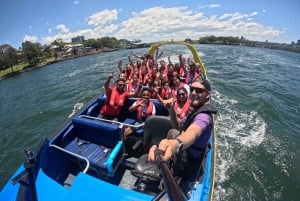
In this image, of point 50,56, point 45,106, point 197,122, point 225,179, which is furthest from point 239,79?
point 50,56

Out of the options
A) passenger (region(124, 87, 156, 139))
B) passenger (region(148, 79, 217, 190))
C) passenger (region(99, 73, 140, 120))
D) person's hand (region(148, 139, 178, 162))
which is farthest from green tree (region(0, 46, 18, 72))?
person's hand (region(148, 139, 178, 162))

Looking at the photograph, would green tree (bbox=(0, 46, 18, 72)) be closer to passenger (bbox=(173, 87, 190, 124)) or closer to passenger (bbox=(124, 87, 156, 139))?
passenger (bbox=(124, 87, 156, 139))

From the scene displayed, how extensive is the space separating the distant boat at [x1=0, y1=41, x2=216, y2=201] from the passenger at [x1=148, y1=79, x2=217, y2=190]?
193 mm

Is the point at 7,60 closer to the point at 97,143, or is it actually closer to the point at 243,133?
the point at 97,143

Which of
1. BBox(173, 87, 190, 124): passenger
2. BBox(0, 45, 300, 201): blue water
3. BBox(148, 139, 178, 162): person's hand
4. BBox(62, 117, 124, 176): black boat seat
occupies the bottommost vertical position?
BBox(0, 45, 300, 201): blue water

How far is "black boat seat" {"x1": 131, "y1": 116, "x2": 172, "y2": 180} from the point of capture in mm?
2898

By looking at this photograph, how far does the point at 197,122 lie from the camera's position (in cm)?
189

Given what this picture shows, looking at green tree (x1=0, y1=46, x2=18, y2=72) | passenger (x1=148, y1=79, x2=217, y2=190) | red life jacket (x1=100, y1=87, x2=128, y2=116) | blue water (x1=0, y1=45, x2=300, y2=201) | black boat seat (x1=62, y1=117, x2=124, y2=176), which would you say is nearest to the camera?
passenger (x1=148, y1=79, x2=217, y2=190)

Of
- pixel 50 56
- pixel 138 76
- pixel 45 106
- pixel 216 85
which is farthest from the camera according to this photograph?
pixel 50 56

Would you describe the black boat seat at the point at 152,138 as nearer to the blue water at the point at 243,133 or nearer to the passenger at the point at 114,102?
the passenger at the point at 114,102

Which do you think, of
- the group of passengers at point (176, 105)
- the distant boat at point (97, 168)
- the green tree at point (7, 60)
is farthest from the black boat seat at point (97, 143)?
the green tree at point (7, 60)

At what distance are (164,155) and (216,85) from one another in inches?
446

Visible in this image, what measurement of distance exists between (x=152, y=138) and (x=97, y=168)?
3.51 feet

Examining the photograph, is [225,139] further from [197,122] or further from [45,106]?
[45,106]
